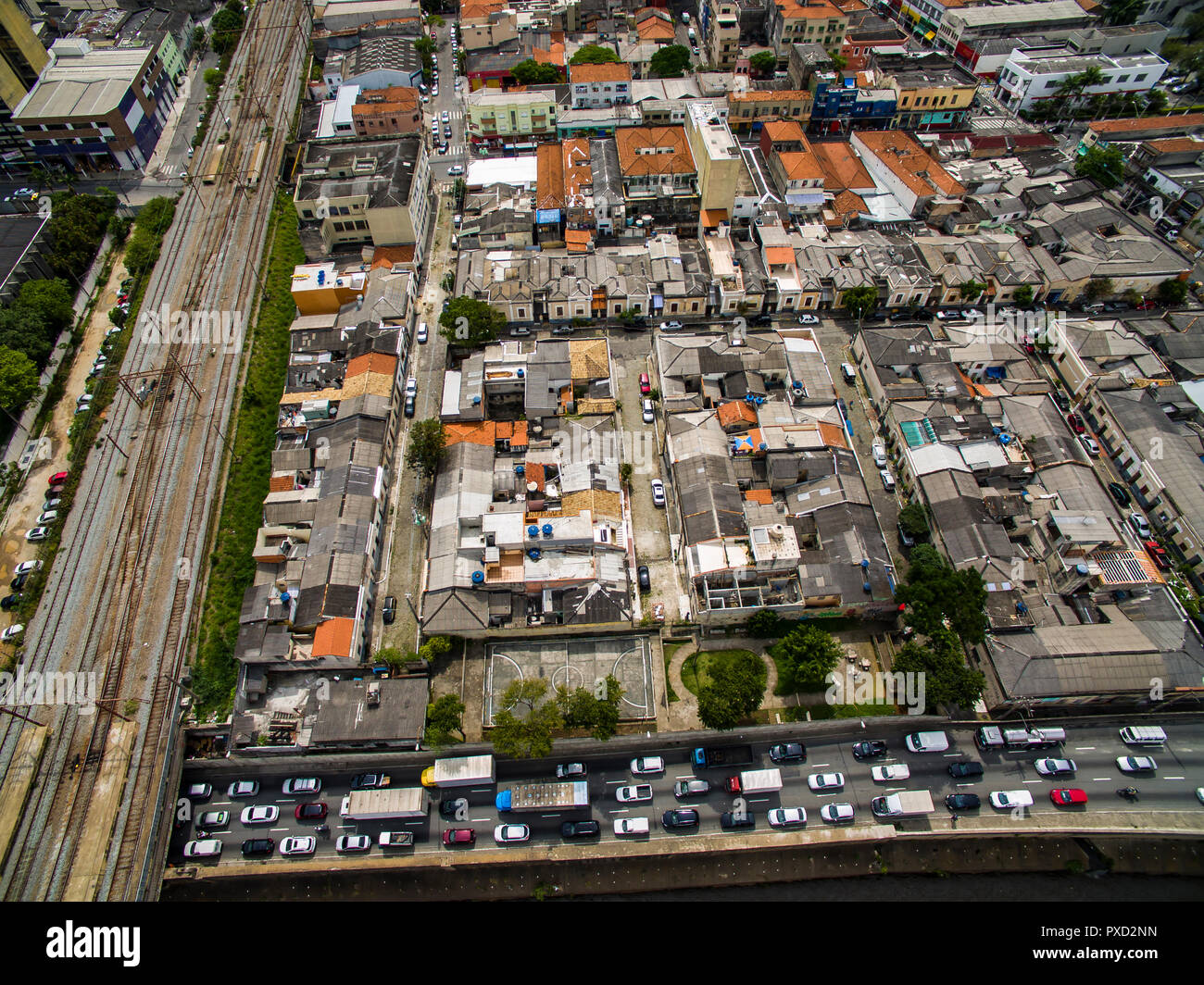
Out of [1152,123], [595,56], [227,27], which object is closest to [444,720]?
[595,56]

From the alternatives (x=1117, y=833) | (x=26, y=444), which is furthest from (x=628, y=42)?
(x=1117, y=833)

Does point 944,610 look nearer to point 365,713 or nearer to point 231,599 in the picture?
point 365,713

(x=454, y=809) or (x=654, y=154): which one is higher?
(x=654, y=154)

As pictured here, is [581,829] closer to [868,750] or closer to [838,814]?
[838,814]

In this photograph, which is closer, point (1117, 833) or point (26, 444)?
point (1117, 833)

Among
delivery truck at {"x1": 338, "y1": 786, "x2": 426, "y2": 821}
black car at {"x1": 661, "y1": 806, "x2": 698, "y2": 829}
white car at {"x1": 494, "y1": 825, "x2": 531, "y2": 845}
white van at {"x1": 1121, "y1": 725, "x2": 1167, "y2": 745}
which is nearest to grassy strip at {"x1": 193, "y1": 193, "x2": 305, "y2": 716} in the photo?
delivery truck at {"x1": 338, "y1": 786, "x2": 426, "y2": 821}

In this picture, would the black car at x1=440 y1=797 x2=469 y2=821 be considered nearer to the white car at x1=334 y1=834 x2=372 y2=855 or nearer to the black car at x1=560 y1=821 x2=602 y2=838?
the white car at x1=334 y1=834 x2=372 y2=855
